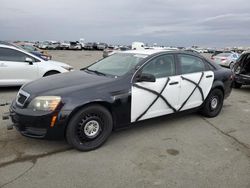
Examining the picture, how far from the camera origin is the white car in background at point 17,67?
7.72 metres

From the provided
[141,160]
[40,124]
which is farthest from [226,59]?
[40,124]

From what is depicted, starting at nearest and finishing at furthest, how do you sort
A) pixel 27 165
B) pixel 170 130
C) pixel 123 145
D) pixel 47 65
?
1. pixel 27 165
2. pixel 123 145
3. pixel 170 130
4. pixel 47 65

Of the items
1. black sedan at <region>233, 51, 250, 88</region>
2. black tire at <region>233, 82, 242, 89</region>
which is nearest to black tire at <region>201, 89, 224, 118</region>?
black sedan at <region>233, 51, 250, 88</region>

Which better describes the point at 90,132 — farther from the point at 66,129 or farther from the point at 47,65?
the point at 47,65

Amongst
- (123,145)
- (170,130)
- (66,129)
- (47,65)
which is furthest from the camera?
(47,65)

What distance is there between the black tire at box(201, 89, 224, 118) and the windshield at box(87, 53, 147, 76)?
1911mm

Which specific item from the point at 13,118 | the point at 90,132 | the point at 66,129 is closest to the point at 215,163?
the point at 90,132

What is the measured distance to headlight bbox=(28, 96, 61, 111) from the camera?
11.8ft

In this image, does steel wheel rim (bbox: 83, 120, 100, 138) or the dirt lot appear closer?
the dirt lot

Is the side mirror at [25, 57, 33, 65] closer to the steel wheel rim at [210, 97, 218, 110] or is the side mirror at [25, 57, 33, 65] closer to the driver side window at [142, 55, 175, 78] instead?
the driver side window at [142, 55, 175, 78]

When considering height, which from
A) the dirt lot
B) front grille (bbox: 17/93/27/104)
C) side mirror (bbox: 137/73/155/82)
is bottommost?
the dirt lot

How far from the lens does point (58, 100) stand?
11.8 ft

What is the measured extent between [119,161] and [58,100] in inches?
47.6

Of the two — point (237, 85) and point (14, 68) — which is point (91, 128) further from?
point (237, 85)
